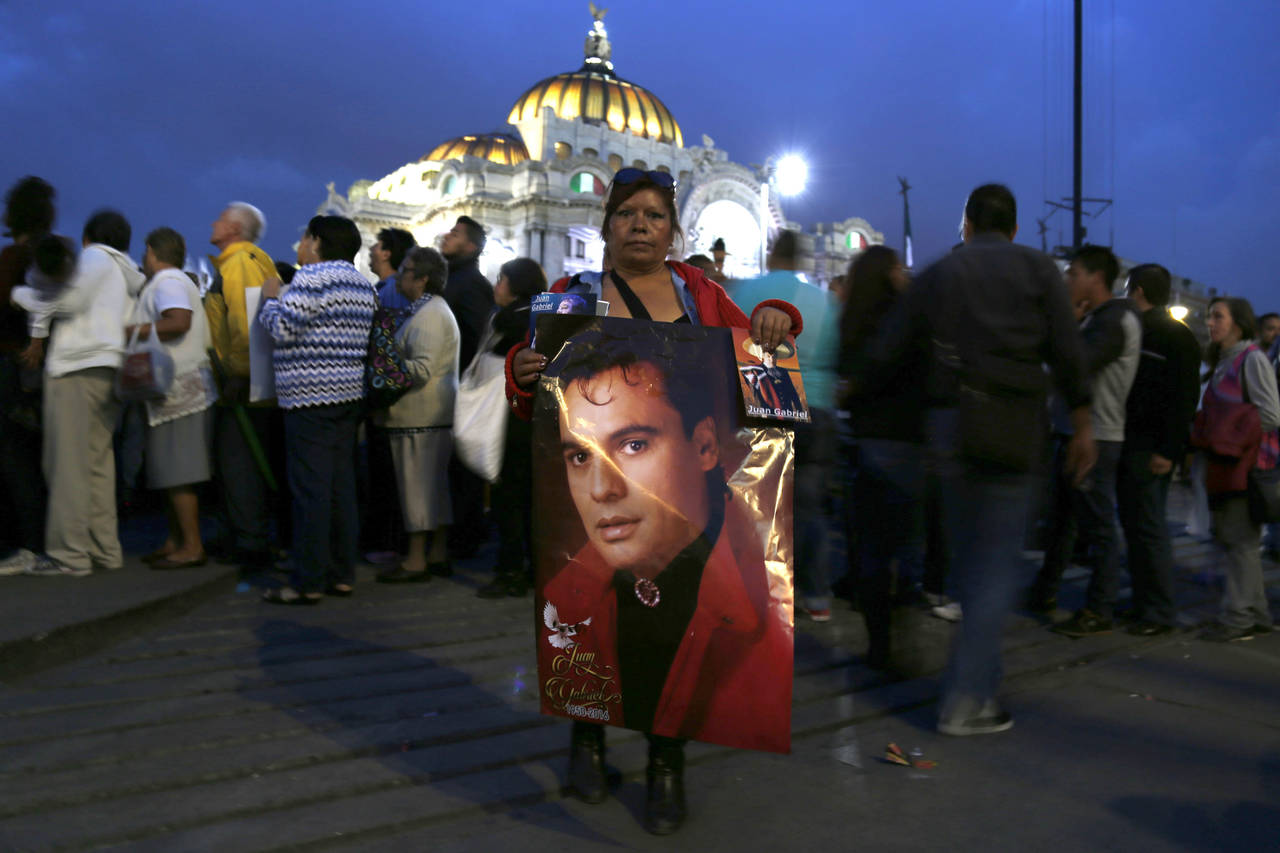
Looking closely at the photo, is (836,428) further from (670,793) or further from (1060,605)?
(670,793)

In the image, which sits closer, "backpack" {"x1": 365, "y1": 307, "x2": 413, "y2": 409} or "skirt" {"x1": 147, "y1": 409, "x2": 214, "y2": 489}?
"backpack" {"x1": 365, "y1": 307, "x2": 413, "y2": 409}

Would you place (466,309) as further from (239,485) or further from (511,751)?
(511,751)

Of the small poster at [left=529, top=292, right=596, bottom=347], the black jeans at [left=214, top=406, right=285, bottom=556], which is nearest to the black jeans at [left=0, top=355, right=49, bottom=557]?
the black jeans at [left=214, top=406, right=285, bottom=556]

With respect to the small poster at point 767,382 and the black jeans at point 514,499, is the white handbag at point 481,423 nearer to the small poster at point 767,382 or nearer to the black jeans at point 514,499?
the black jeans at point 514,499

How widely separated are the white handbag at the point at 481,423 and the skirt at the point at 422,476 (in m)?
0.55

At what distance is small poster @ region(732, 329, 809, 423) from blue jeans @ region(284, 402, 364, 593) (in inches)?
123

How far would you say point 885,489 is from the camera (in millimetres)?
4148

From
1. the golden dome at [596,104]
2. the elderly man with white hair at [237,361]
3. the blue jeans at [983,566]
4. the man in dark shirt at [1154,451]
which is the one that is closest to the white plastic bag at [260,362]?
the elderly man with white hair at [237,361]

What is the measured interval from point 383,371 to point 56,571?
214 centimetres

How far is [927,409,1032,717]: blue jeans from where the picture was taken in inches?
129

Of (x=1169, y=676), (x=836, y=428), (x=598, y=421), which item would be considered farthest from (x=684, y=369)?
(x=1169, y=676)

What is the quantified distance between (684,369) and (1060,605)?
155 inches

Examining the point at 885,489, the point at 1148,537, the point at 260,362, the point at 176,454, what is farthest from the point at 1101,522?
the point at 176,454

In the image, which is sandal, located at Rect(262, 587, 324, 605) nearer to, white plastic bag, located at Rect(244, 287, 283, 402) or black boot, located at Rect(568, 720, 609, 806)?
white plastic bag, located at Rect(244, 287, 283, 402)
